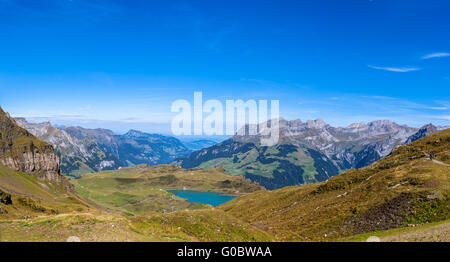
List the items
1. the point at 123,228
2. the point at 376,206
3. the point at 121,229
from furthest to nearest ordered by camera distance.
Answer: the point at 376,206 → the point at 123,228 → the point at 121,229

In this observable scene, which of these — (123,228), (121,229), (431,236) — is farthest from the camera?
(123,228)

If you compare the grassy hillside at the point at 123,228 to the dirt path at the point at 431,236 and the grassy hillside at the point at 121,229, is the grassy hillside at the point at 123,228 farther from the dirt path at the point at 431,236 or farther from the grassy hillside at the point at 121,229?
the dirt path at the point at 431,236

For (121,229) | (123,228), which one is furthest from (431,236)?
(123,228)

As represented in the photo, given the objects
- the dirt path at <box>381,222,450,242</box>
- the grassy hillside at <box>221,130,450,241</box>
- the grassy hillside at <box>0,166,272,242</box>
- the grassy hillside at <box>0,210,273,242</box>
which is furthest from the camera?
the grassy hillside at <box>221,130,450,241</box>

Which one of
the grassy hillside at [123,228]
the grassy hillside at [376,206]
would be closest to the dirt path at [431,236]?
the grassy hillside at [376,206]

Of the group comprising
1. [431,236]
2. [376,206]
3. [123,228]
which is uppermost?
[431,236]

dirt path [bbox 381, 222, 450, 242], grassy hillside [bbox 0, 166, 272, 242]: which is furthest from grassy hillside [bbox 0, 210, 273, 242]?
dirt path [bbox 381, 222, 450, 242]

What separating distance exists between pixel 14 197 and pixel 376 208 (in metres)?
142

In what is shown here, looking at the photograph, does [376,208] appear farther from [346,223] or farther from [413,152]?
[413,152]

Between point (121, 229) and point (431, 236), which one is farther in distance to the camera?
point (121, 229)

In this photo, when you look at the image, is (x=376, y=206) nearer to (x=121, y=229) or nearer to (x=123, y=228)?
(x=123, y=228)

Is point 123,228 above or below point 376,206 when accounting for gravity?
above

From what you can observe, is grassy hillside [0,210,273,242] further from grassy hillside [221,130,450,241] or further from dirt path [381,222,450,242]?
dirt path [381,222,450,242]
